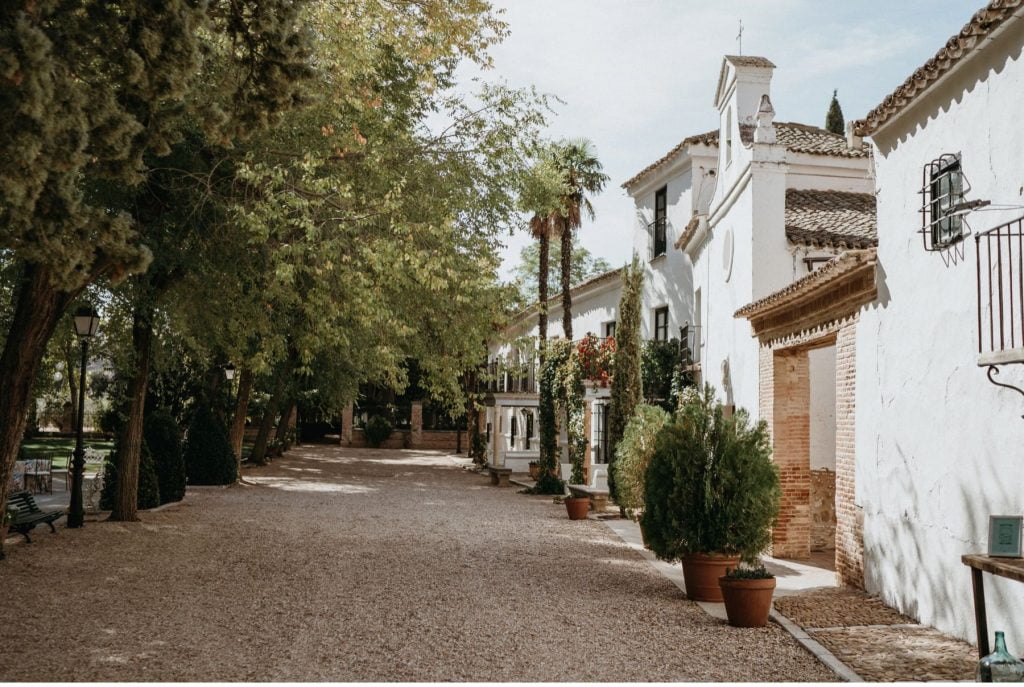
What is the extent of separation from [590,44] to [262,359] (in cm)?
766

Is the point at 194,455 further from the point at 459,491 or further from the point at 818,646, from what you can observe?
the point at 818,646

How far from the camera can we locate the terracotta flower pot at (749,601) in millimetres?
8234

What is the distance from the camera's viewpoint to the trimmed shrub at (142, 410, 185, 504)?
18344 mm

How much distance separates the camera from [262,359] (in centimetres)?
1471

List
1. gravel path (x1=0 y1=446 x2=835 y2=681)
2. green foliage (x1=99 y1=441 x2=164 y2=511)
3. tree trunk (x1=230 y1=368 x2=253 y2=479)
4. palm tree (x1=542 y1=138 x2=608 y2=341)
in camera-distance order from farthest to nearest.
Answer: palm tree (x1=542 y1=138 x2=608 y2=341) → tree trunk (x1=230 y1=368 x2=253 y2=479) → green foliage (x1=99 y1=441 x2=164 y2=511) → gravel path (x1=0 y1=446 x2=835 y2=681)

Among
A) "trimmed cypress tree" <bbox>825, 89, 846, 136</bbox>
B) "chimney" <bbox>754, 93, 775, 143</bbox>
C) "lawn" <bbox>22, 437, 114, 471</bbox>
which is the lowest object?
"lawn" <bbox>22, 437, 114, 471</bbox>

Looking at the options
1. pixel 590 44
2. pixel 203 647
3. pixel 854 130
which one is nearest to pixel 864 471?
pixel 854 130

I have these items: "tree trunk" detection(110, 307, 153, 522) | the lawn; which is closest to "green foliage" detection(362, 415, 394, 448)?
the lawn

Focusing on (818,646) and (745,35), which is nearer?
(818,646)

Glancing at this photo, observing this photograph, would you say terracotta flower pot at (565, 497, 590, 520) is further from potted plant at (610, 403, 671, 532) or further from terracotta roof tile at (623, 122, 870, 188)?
terracotta roof tile at (623, 122, 870, 188)

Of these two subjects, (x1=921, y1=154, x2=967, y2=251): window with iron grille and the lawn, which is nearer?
(x1=921, y1=154, x2=967, y2=251): window with iron grille

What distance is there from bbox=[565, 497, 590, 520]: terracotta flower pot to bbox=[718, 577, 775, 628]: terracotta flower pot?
31.5ft

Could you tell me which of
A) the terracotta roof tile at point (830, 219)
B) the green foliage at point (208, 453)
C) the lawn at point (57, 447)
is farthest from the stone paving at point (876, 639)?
the lawn at point (57, 447)

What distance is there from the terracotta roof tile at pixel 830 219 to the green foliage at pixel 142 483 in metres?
11.9
